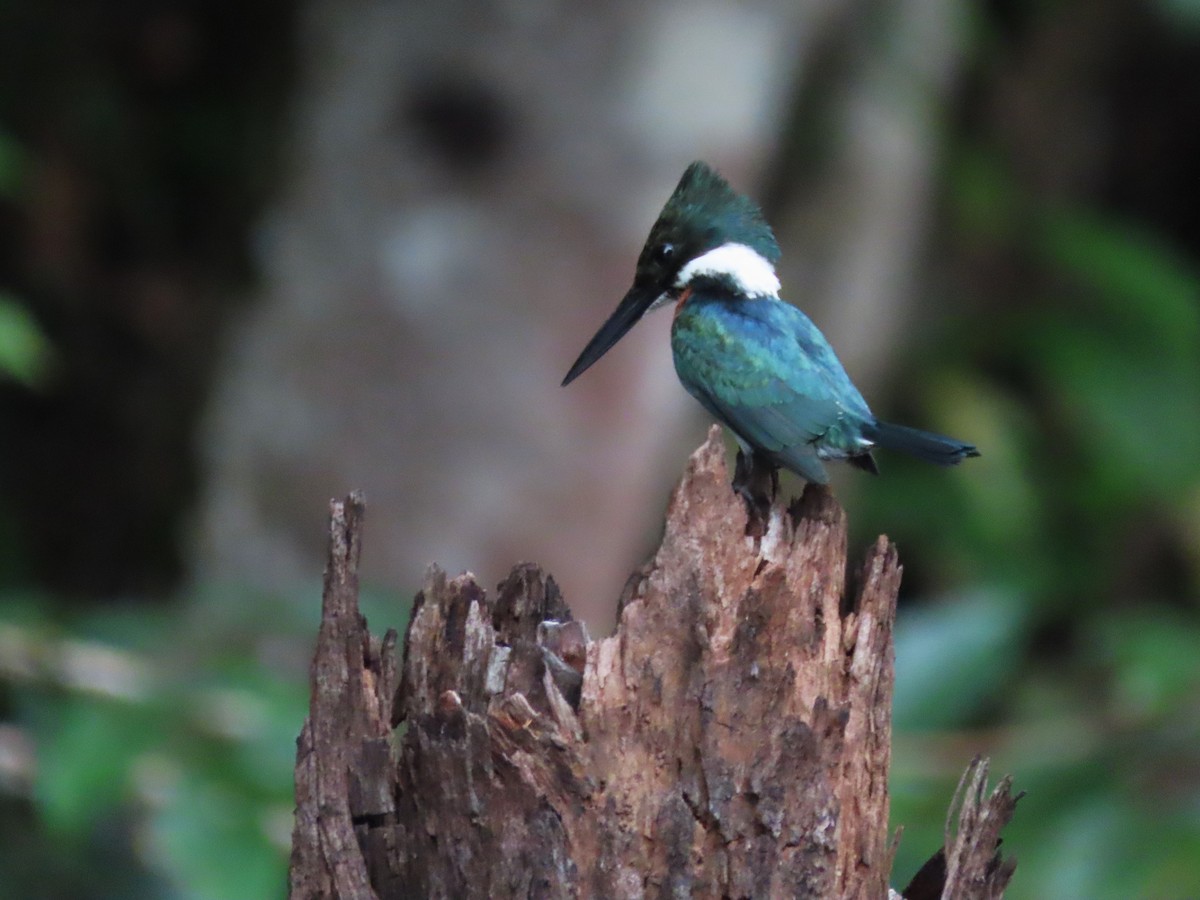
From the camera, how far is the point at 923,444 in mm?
3170

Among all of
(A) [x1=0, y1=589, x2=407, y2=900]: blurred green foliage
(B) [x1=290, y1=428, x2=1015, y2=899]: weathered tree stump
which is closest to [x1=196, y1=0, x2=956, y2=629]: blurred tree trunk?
(A) [x1=0, y1=589, x2=407, y2=900]: blurred green foliage

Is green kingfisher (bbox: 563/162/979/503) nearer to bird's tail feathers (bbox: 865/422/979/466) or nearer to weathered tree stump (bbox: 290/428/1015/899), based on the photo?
bird's tail feathers (bbox: 865/422/979/466)

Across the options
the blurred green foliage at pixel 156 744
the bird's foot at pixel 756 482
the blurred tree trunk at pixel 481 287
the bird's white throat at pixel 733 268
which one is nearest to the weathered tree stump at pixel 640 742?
the bird's foot at pixel 756 482

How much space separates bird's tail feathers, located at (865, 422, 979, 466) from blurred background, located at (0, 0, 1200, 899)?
174 centimetres

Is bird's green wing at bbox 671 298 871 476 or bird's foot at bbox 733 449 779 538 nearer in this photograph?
bird's foot at bbox 733 449 779 538

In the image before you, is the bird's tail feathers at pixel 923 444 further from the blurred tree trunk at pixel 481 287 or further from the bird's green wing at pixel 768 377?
the blurred tree trunk at pixel 481 287

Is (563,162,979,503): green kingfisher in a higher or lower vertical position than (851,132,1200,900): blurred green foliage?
lower

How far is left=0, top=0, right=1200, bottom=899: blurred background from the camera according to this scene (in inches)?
181

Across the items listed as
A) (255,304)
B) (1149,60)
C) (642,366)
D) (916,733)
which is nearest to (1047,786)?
(916,733)

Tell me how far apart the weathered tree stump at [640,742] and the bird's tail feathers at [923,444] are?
456mm

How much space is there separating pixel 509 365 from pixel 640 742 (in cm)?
350

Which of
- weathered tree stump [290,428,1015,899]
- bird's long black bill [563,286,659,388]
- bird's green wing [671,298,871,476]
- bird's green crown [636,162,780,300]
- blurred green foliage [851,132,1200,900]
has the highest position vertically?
blurred green foliage [851,132,1200,900]

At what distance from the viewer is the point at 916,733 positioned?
5070 millimetres

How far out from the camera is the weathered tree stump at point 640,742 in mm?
2482
